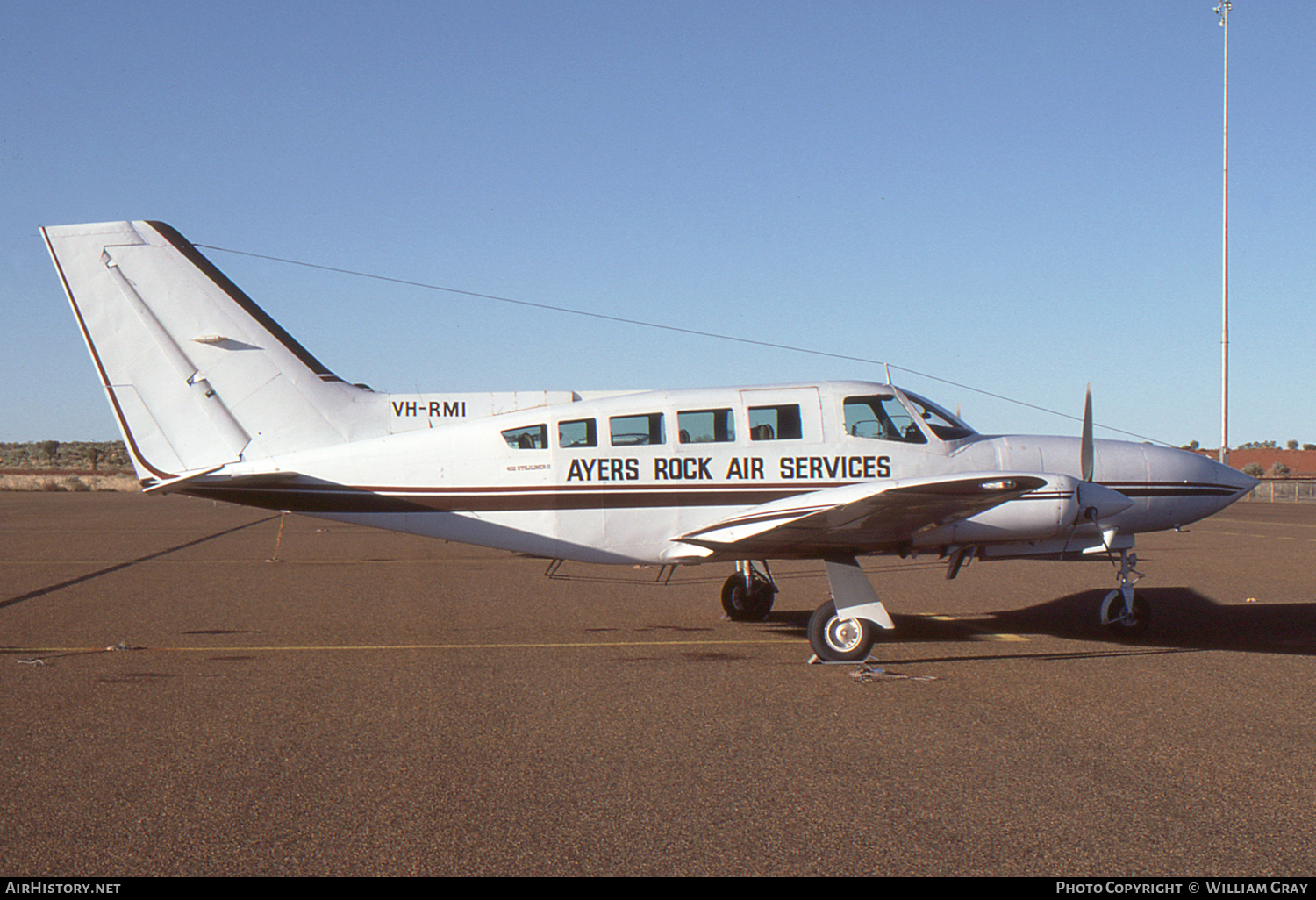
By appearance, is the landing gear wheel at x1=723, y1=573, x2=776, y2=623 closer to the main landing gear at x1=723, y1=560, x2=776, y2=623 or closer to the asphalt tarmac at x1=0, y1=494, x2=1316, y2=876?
the main landing gear at x1=723, y1=560, x2=776, y2=623

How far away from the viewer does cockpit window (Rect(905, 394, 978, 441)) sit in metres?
10.6

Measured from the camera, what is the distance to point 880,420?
1045cm

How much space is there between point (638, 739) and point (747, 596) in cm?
556

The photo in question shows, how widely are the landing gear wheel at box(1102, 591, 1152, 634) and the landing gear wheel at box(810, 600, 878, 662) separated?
10.7ft

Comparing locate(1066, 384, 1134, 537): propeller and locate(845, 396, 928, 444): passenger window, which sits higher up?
locate(845, 396, 928, 444): passenger window

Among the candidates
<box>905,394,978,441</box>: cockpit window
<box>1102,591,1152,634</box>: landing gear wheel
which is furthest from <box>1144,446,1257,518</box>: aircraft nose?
<box>905,394,978,441</box>: cockpit window

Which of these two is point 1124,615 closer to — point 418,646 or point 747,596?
point 747,596

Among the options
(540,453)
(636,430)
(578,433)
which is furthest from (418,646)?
(636,430)

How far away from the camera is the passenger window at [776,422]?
1033cm

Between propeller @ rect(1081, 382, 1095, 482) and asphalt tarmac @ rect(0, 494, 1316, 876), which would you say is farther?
propeller @ rect(1081, 382, 1095, 482)

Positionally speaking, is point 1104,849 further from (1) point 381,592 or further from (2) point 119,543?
(2) point 119,543

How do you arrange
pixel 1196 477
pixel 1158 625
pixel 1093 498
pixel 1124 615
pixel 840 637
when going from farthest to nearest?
pixel 1158 625
pixel 1196 477
pixel 1124 615
pixel 1093 498
pixel 840 637

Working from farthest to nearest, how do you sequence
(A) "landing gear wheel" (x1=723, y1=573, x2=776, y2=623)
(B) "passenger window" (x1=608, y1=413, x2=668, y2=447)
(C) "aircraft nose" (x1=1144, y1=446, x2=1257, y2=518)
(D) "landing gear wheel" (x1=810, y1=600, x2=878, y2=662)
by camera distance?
(A) "landing gear wheel" (x1=723, y1=573, x2=776, y2=623), (C) "aircraft nose" (x1=1144, y1=446, x2=1257, y2=518), (B) "passenger window" (x1=608, y1=413, x2=668, y2=447), (D) "landing gear wheel" (x1=810, y1=600, x2=878, y2=662)

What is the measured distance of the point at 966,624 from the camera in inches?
446
